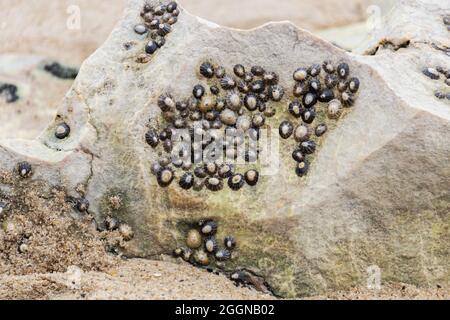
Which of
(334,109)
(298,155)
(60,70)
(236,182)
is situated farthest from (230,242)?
(60,70)

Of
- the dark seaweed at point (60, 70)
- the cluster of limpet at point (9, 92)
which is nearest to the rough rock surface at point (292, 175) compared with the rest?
the cluster of limpet at point (9, 92)

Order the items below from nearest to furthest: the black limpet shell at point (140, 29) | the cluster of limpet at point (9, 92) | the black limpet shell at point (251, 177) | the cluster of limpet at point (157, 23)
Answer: the black limpet shell at point (251, 177) → the cluster of limpet at point (157, 23) → the black limpet shell at point (140, 29) → the cluster of limpet at point (9, 92)

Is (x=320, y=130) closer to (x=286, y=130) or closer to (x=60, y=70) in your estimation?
(x=286, y=130)

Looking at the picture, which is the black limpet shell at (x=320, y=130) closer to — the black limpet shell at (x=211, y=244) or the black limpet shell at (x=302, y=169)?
the black limpet shell at (x=302, y=169)

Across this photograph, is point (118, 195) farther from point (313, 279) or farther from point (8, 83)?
point (8, 83)

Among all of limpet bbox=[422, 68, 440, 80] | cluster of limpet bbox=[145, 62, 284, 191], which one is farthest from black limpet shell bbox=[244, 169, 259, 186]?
limpet bbox=[422, 68, 440, 80]

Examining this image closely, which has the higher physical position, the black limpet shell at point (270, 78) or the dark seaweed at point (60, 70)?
the black limpet shell at point (270, 78)

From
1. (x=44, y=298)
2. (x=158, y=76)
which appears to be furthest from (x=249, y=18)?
(x=44, y=298)
